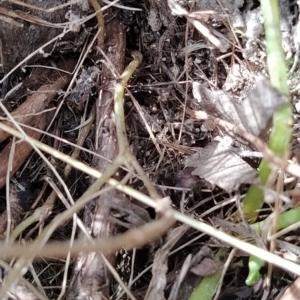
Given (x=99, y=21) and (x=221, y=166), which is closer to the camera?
(x=221, y=166)

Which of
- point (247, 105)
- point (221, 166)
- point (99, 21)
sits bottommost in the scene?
point (221, 166)

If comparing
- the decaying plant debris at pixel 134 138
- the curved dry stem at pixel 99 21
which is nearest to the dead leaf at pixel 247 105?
the decaying plant debris at pixel 134 138

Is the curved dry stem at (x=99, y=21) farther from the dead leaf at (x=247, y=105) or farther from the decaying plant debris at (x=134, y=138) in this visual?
the dead leaf at (x=247, y=105)

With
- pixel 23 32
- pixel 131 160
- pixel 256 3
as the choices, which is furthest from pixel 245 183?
pixel 23 32

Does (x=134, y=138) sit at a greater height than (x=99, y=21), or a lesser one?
lesser

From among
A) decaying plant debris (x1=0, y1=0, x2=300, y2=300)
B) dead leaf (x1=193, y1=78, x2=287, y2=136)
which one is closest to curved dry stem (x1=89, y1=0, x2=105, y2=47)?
decaying plant debris (x1=0, y1=0, x2=300, y2=300)

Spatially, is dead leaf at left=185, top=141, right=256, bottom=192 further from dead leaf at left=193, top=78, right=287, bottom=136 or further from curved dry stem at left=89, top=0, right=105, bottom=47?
curved dry stem at left=89, top=0, right=105, bottom=47

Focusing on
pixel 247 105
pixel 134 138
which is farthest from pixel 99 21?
pixel 247 105

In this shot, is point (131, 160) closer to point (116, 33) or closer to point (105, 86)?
point (105, 86)

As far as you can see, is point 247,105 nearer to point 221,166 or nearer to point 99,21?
point 221,166

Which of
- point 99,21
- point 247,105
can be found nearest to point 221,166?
point 247,105
